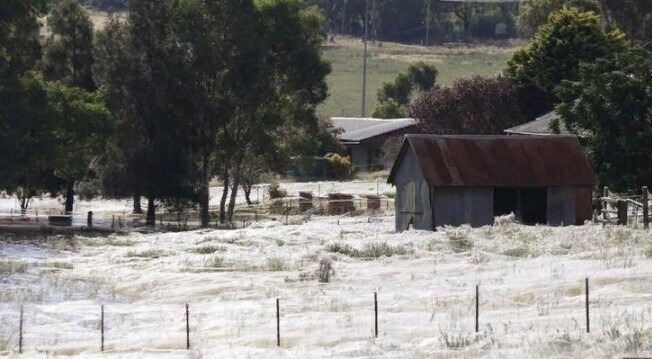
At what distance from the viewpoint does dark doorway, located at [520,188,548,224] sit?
48.9m

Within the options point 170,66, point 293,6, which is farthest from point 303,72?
point 170,66

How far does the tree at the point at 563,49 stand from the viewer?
7544cm

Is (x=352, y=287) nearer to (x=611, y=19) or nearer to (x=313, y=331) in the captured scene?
(x=313, y=331)

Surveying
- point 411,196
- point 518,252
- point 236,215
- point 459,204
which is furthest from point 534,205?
point 236,215

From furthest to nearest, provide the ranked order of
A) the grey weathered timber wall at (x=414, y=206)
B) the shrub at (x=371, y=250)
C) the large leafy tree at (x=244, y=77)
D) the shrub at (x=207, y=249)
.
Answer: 1. the large leafy tree at (x=244, y=77)
2. the grey weathered timber wall at (x=414, y=206)
3. the shrub at (x=207, y=249)
4. the shrub at (x=371, y=250)

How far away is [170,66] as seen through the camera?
61375 mm

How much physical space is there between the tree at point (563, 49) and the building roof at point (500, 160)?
85.1 feet

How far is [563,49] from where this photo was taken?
75938 mm

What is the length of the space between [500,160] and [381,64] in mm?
100232

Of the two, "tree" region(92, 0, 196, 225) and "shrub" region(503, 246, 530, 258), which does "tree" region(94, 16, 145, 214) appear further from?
"shrub" region(503, 246, 530, 258)

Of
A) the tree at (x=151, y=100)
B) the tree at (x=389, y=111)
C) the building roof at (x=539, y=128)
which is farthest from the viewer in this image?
the tree at (x=389, y=111)

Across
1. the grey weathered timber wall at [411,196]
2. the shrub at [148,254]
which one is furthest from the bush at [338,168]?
the shrub at [148,254]

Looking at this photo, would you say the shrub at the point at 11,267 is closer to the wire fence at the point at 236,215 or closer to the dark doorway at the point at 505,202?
the wire fence at the point at 236,215

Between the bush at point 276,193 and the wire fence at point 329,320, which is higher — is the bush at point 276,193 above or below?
→ above
